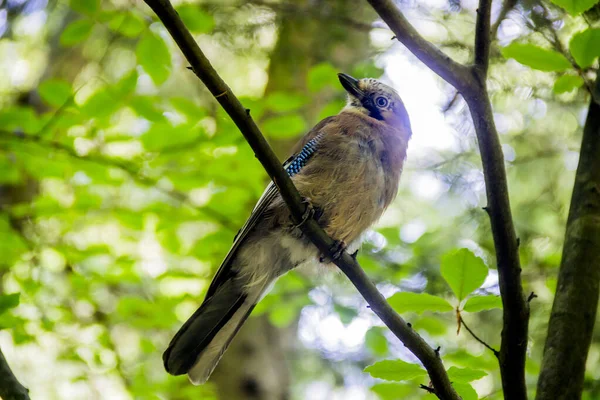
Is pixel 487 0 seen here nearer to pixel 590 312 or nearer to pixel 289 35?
pixel 590 312

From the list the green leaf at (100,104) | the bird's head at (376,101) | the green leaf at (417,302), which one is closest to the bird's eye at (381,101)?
the bird's head at (376,101)

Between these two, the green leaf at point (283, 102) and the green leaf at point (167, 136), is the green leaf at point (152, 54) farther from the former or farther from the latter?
the green leaf at point (283, 102)

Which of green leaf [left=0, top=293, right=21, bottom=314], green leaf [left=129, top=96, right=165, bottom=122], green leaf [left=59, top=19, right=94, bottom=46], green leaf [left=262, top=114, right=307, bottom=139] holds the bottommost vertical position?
green leaf [left=0, top=293, right=21, bottom=314]

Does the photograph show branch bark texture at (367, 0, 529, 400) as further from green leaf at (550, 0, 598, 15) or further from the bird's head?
the bird's head

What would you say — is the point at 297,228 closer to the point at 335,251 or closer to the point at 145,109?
the point at 335,251

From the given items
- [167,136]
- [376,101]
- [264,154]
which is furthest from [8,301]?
[376,101]

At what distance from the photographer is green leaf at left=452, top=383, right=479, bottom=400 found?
224cm

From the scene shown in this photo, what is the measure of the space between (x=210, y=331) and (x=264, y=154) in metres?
1.40

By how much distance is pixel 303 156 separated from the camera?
147 inches

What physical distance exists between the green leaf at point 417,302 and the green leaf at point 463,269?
8cm

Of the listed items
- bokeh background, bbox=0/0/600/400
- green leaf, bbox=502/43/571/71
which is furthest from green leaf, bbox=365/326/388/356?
green leaf, bbox=502/43/571/71

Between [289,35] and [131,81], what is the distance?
6.98ft

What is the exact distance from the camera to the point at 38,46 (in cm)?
711

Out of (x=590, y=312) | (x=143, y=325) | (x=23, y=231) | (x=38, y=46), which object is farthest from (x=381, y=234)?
(x=38, y=46)
